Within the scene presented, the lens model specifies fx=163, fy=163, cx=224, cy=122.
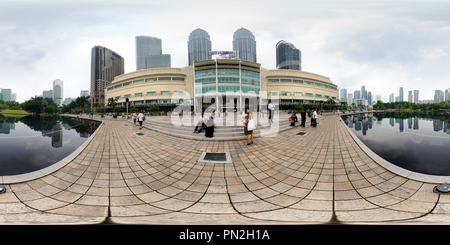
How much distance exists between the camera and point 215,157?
4.50m

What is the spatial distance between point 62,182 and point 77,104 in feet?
288

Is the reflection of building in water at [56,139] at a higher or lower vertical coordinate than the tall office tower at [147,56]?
lower

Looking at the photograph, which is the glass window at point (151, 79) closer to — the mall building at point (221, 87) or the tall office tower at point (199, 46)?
the mall building at point (221, 87)

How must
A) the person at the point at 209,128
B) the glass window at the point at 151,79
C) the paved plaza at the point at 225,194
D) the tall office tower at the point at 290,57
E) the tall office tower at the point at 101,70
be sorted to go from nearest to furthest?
the paved plaza at the point at 225,194 < the person at the point at 209,128 < the glass window at the point at 151,79 < the tall office tower at the point at 290,57 < the tall office tower at the point at 101,70

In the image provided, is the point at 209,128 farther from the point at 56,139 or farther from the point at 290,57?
the point at 290,57

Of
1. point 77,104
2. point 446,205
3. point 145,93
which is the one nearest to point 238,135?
point 446,205

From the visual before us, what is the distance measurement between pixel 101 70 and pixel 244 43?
9378 cm

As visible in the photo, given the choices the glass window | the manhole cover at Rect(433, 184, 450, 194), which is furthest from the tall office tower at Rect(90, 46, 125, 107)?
the manhole cover at Rect(433, 184, 450, 194)

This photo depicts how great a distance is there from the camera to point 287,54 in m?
96.6

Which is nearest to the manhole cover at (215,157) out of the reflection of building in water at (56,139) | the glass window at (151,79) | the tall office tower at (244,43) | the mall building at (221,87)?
the reflection of building in water at (56,139)

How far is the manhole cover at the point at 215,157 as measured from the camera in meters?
4.19

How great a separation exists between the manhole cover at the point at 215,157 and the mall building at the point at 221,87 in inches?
1270

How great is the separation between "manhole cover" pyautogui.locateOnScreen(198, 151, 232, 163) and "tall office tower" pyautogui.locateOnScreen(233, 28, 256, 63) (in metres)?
111
